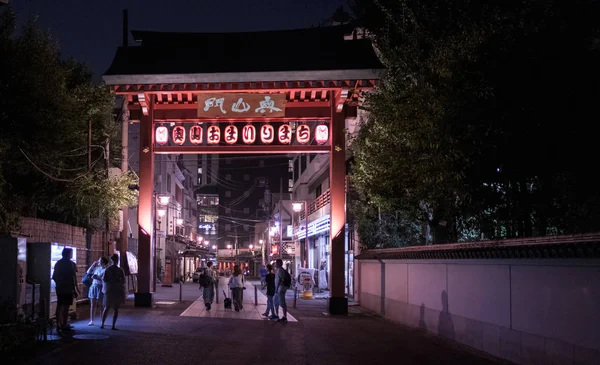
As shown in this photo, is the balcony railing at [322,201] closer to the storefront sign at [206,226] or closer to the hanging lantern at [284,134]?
the hanging lantern at [284,134]

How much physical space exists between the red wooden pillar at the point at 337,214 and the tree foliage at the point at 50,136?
740 cm

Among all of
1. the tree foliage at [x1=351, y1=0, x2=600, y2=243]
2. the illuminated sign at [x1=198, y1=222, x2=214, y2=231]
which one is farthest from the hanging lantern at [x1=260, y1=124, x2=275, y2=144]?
the illuminated sign at [x1=198, y1=222, x2=214, y2=231]

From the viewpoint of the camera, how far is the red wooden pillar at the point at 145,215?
2289 cm

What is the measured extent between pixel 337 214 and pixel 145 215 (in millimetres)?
6958

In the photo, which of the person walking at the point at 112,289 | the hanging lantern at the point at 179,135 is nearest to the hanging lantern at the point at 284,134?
the hanging lantern at the point at 179,135

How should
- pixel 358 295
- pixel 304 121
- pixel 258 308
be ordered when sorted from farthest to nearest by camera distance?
pixel 358 295
pixel 258 308
pixel 304 121

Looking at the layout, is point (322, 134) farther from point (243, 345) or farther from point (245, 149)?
point (243, 345)

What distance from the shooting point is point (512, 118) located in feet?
41.3

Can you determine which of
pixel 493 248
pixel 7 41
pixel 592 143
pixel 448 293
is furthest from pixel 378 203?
pixel 7 41

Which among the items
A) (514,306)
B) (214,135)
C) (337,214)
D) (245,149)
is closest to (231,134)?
(214,135)

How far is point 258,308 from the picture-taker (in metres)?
26.0

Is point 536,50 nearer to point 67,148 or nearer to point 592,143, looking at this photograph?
point 592,143

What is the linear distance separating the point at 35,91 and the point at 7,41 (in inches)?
60.0

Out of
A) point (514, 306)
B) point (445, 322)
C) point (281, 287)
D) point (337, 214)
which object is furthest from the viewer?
point (337, 214)
